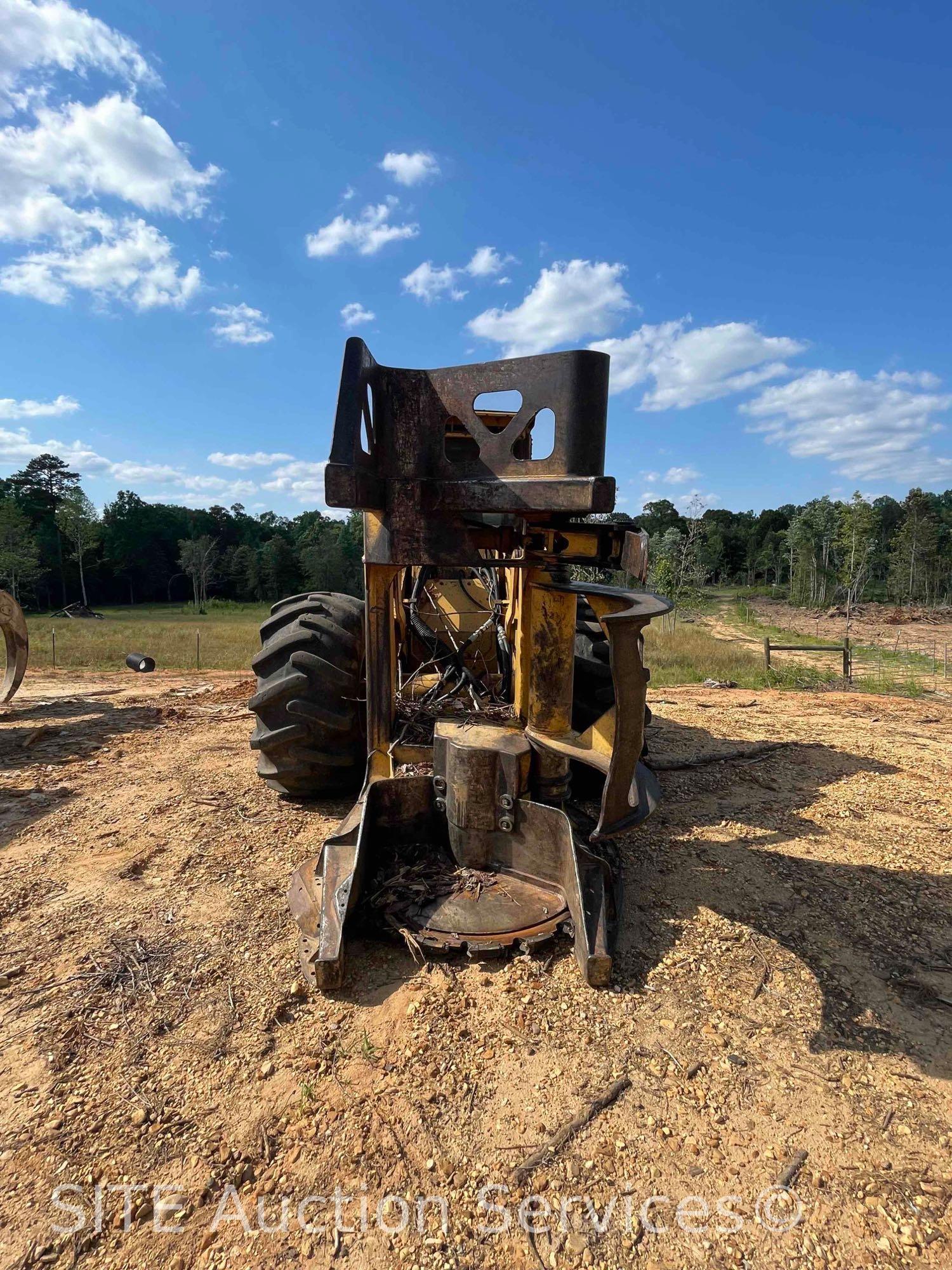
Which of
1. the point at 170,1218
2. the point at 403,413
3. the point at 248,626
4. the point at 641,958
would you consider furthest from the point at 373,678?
the point at 248,626

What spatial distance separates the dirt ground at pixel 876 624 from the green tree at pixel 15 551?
121 feet

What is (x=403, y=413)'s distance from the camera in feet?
9.37

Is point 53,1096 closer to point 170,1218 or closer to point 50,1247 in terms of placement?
point 50,1247

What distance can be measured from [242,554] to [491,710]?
55312 millimetres

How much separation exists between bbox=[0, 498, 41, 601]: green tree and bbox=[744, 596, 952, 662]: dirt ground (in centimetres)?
3684

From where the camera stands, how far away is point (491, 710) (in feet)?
12.5

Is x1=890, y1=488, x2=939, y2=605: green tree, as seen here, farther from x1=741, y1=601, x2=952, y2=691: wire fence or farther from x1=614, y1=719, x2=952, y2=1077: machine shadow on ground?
x1=614, y1=719, x2=952, y2=1077: machine shadow on ground

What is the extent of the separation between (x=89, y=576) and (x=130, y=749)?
4958 cm

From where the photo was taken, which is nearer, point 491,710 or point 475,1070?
point 475,1070

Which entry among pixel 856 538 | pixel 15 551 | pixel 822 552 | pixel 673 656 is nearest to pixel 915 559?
pixel 822 552

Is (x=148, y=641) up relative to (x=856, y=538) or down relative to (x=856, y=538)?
down

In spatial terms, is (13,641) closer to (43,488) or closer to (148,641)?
(148,641)

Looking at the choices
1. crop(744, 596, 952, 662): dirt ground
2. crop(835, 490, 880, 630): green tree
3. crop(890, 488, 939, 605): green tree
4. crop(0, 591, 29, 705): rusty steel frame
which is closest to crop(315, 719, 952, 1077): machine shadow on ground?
crop(0, 591, 29, 705): rusty steel frame

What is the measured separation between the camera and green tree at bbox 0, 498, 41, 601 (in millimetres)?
30828
